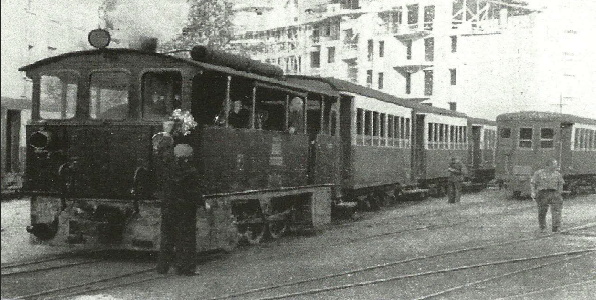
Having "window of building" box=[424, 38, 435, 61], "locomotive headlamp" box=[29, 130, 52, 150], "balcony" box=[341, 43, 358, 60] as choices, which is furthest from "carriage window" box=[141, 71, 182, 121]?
"window of building" box=[424, 38, 435, 61]

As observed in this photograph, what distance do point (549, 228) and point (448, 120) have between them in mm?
10698

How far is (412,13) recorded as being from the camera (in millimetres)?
17797

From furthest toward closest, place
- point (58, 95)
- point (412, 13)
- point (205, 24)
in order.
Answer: point (412, 13) < point (205, 24) < point (58, 95)

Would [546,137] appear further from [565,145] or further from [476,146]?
[476,146]

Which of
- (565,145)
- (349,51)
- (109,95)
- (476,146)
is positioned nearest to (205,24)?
(349,51)

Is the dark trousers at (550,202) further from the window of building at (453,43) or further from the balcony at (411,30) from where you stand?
the balcony at (411,30)

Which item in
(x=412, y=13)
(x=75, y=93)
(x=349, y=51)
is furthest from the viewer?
(x=349, y=51)

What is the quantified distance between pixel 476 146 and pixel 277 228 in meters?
19.7

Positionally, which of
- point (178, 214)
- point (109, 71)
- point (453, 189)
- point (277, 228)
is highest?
point (109, 71)

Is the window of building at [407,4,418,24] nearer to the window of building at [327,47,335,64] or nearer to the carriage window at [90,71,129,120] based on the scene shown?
the window of building at [327,47,335,64]

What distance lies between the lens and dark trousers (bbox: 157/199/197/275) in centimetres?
848

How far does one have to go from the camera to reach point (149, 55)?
9.16 metres

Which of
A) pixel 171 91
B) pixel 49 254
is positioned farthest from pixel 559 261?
pixel 49 254

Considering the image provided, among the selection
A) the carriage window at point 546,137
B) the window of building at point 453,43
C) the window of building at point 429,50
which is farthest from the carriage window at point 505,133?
the window of building at point 453,43
